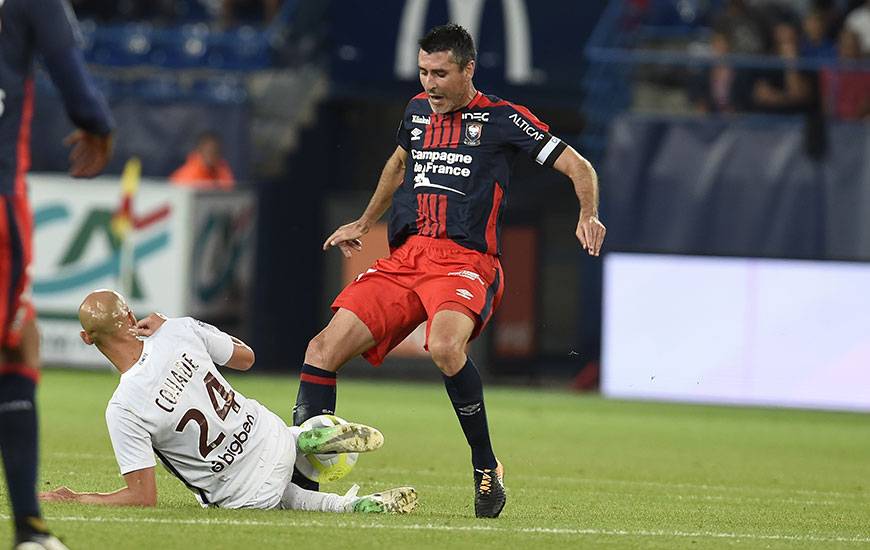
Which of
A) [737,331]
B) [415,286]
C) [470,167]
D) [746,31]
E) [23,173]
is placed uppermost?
[746,31]

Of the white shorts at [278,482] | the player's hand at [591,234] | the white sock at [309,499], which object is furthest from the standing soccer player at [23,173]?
the player's hand at [591,234]

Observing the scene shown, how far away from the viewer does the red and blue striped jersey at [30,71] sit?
205 inches

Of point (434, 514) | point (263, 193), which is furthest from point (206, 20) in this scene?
point (434, 514)

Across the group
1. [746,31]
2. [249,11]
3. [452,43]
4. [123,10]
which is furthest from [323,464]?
[123,10]

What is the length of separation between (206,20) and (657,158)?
6958 millimetres

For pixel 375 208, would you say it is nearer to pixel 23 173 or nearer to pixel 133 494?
pixel 133 494

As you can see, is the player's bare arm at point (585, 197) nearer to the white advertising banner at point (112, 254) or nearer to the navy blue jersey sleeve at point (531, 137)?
the navy blue jersey sleeve at point (531, 137)

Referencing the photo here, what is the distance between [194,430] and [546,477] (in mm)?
3290

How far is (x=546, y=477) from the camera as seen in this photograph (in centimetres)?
959

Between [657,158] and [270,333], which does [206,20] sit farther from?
[657,158]

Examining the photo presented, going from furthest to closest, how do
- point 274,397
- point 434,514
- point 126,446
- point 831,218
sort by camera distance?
point 831,218, point 274,397, point 434,514, point 126,446

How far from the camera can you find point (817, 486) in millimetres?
9719

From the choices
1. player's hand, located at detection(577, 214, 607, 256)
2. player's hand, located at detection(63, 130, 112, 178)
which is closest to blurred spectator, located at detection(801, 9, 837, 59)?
player's hand, located at detection(577, 214, 607, 256)

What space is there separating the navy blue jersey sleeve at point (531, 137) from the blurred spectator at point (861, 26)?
32.6 ft
